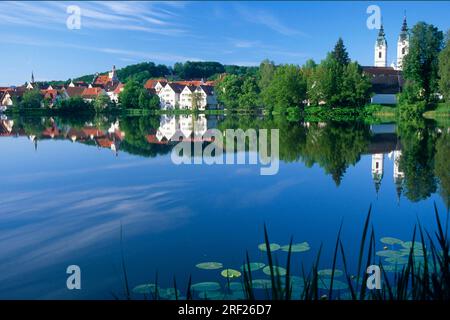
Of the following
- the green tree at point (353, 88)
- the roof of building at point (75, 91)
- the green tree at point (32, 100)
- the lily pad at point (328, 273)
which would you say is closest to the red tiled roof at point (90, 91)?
the roof of building at point (75, 91)

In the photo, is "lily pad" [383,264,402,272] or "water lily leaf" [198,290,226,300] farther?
"lily pad" [383,264,402,272]

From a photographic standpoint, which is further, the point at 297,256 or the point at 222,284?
the point at 297,256

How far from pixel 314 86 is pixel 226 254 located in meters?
43.5

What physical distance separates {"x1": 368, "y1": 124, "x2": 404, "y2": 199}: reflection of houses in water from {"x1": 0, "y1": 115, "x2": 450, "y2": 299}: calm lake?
7 centimetres

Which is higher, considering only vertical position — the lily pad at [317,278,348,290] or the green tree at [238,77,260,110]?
the green tree at [238,77,260,110]

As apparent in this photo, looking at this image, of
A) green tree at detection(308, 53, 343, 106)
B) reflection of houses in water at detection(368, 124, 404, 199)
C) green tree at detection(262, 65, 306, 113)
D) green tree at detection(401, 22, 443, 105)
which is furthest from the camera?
green tree at detection(262, 65, 306, 113)

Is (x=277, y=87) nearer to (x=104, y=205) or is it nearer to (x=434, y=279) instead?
(x=104, y=205)

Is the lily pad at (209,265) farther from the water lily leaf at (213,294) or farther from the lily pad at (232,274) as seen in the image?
the water lily leaf at (213,294)

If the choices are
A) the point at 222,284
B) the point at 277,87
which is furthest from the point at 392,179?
the point at 277,87

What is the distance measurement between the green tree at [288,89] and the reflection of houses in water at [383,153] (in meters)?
24.2

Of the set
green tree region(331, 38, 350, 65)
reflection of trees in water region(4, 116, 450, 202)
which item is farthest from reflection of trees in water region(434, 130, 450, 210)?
green tree region(331, 38, 350, 65)

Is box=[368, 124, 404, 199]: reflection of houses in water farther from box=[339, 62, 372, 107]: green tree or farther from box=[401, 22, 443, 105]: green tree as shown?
box=[339, 62, 372, 107]: green tree

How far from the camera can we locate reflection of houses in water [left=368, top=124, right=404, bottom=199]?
12562 millimetres
